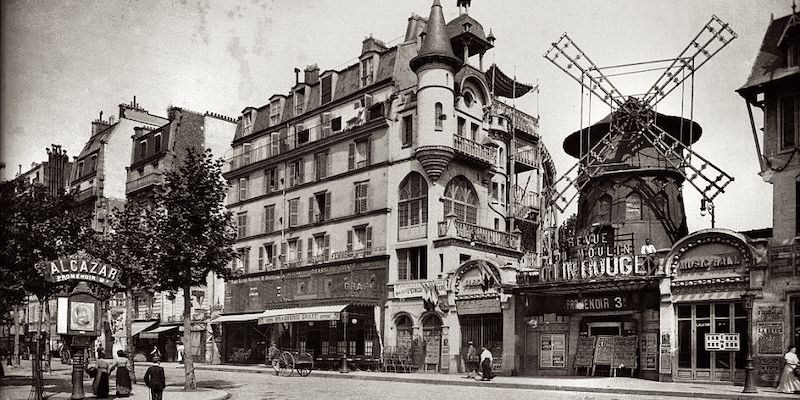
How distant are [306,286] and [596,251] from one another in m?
19.1

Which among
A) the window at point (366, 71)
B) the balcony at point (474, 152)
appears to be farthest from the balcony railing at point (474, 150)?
the window at point (366, 71)

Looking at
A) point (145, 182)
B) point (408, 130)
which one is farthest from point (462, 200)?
point (145, 182)

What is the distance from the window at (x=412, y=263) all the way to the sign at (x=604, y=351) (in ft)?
33.3

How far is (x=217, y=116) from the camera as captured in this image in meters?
61.4

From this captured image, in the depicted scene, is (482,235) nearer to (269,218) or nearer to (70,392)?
(269,218)

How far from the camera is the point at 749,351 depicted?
22.6 m

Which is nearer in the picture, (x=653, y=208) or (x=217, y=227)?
(x=217, y=227)

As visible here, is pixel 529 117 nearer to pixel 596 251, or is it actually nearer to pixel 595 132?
pixel 595 132

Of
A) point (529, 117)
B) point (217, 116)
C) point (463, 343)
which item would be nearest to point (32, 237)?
point (463, 343)

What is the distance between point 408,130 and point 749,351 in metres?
22.0

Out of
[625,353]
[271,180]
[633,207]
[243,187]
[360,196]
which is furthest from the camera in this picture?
[243,187]

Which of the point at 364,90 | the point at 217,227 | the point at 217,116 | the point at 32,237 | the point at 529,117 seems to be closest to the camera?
the point at 32,237

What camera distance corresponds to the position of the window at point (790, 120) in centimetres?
2445

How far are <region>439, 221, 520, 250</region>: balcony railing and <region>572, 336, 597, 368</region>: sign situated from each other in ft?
28.4
